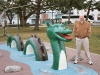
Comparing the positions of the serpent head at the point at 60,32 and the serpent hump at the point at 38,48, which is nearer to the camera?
the serpent head at the point at 60,32

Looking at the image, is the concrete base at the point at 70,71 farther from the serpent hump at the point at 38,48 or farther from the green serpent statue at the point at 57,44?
the serpent hump at the point at 38,48

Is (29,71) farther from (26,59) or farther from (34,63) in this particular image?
(26,59)

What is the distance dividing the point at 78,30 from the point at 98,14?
7385 centimetres

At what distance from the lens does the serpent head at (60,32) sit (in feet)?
24.0

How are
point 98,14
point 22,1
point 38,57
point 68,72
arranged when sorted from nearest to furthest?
1. point 68,72
2. point 38,57
3. point 22,1
4. point 98,14

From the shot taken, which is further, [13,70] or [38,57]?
[38,57]

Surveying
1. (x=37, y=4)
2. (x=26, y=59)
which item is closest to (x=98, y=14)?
(x=37, y=4)

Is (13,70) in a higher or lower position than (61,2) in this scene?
lower

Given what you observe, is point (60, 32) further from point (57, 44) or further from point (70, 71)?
point (70, 71)

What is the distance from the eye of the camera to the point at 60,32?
24.5ft

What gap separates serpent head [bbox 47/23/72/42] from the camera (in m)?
7.31

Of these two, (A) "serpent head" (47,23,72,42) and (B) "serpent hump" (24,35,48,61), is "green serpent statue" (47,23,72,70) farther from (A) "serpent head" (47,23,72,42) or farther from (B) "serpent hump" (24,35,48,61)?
(B) "serpent hump" (24,35,48,61)

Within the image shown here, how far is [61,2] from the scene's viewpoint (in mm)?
29094

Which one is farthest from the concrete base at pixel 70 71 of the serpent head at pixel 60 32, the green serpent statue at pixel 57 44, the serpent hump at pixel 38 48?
the serpent hump at pixel 38 48
